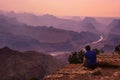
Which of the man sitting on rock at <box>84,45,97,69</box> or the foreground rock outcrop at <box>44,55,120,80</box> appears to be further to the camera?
the man sitting on rock at <box>84,45,97,69</box>

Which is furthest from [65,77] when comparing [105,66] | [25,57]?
[25,57]

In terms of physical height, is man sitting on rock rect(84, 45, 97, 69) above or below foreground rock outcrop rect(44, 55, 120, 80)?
above

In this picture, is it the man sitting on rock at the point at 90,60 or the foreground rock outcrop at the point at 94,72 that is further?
the man sitting on rock at the point at 90,60

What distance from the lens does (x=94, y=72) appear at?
12.4 meters

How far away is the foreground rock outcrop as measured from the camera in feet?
39.5

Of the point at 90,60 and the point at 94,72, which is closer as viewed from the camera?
the point at 94,72

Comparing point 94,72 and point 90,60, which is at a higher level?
point 90,60

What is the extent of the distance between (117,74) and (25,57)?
11644cm

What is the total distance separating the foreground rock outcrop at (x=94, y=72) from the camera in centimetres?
1203

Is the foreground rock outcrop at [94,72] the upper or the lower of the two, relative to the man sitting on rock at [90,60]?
lower

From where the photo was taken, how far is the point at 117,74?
1249cm

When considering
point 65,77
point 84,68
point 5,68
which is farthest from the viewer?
point 5,68

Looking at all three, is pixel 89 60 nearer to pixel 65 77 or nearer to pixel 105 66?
pixel 105 66

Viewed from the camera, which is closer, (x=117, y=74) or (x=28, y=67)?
(x=117, y=74)
